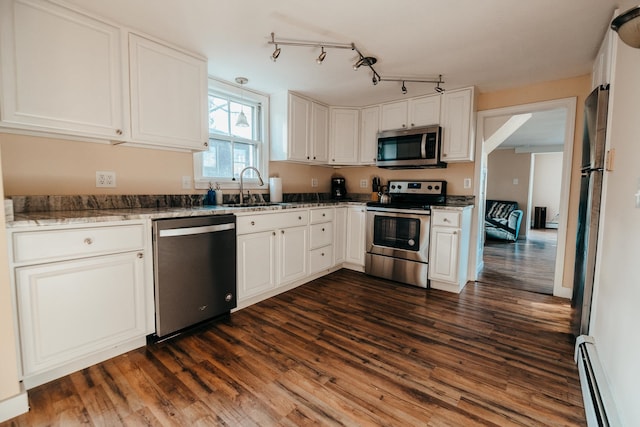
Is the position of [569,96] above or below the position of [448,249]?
above

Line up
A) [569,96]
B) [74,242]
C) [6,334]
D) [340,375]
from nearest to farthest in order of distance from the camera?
[6,334], [74,242], [340,375], [569,96]

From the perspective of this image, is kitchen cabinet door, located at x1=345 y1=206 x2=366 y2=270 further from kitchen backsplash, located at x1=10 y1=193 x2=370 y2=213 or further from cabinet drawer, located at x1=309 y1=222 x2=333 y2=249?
kitchen backsplash, located at x1=10 y1=193 x2=370 y2=213

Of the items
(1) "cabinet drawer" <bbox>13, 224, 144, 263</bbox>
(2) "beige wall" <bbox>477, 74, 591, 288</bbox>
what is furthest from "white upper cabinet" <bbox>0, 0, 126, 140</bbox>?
(2) "beige wall" <bbox>477, 74, 591, 288</bbox>

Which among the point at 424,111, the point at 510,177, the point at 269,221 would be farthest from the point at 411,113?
the point at 510,177

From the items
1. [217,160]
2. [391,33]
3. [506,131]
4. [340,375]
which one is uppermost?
[391,33]

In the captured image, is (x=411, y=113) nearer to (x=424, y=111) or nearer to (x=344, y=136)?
(x=424, y=111)

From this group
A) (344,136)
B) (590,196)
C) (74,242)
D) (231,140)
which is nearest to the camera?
(74,242)

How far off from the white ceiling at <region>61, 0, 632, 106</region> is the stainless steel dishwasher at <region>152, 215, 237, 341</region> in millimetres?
1331

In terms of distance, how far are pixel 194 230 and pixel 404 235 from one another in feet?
7.31

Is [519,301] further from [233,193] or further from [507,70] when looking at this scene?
[233,193]

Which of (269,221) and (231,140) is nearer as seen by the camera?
(269,221)

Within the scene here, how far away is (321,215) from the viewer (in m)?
3.39

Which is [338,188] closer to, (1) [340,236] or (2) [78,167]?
(1) [340,236]

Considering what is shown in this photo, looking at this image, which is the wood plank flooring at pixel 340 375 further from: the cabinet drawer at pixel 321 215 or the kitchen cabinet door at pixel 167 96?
the kitchen cabinet door at pixel 167 96
